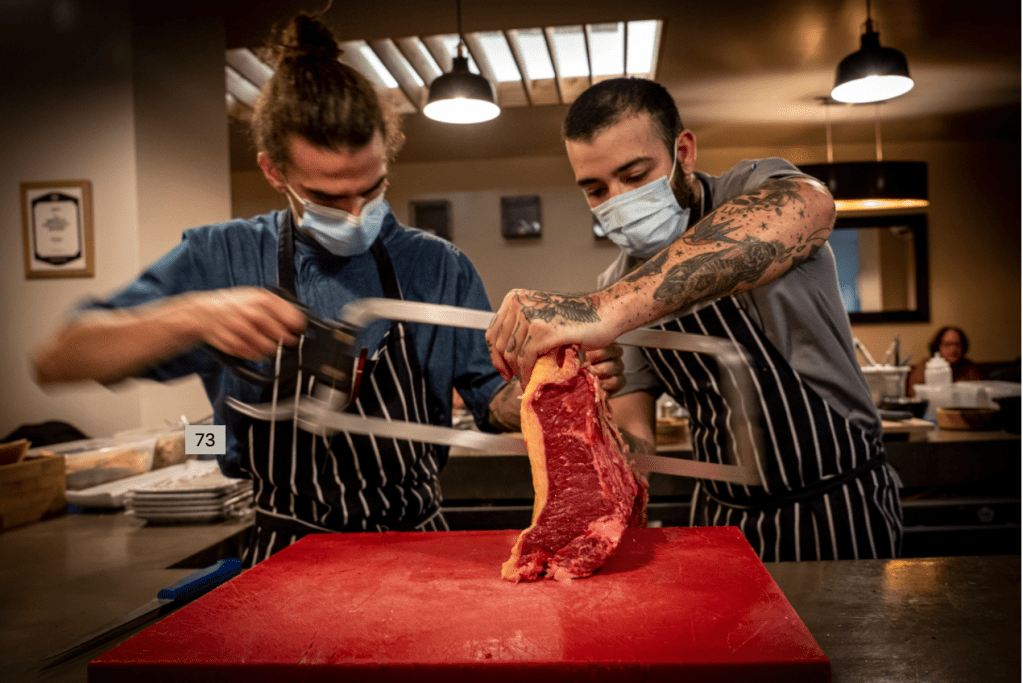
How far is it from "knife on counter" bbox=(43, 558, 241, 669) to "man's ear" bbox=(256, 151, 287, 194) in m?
0.71

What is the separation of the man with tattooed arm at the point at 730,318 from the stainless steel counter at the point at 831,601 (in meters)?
0.18

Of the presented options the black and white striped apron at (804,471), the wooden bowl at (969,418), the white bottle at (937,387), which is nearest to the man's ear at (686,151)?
the black and white striped apron at (804,471)

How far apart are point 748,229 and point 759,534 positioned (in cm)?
72

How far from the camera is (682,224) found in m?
1.21

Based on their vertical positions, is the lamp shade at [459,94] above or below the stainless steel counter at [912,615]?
above

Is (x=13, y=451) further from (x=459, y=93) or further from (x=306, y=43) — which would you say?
(x=459, y=93)

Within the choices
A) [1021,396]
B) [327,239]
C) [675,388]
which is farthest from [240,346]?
Result: [1021,396]

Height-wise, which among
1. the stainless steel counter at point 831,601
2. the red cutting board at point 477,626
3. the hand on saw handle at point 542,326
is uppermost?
the hand on saw handle at point 542,326

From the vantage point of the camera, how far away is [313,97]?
111 centimetres

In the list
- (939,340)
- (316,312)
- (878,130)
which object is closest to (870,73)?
(878,130)

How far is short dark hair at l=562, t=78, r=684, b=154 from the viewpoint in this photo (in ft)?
3.81

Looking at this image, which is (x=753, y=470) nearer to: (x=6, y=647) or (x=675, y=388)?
(x=675, y=388)

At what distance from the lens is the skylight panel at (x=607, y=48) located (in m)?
1.21

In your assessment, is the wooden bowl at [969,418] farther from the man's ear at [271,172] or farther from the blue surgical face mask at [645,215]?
the man's ear at [271,172]
